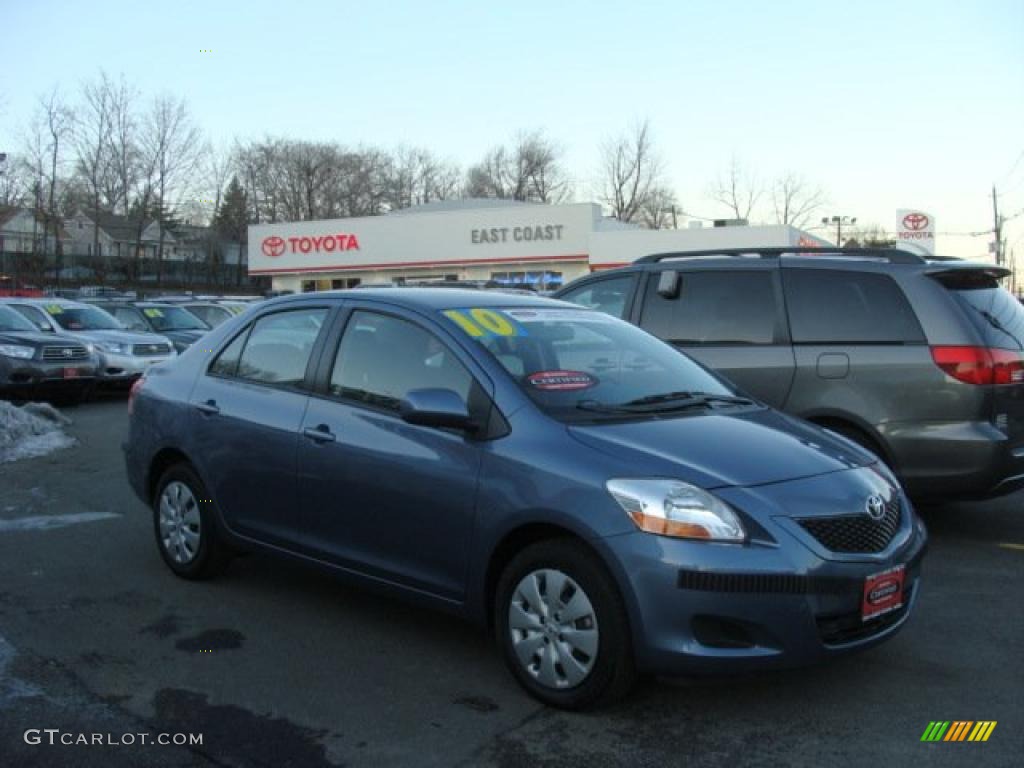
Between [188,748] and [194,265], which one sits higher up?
[194,265]

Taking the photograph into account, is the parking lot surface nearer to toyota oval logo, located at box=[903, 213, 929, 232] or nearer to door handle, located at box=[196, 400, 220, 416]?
door handle, located at box=[196, 400, 220, 416]

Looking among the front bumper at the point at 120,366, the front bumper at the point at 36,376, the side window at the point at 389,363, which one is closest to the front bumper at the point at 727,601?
the side window at the point at 389,363

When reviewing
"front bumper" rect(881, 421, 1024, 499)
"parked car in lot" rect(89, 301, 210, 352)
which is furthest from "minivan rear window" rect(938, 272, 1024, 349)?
"parked car in lot" rect(89, 301, 210, 352)

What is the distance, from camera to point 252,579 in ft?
18.6

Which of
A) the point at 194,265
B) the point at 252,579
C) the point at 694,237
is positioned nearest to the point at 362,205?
the point at 194,265

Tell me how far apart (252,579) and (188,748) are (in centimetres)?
220

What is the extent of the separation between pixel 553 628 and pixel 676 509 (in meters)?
0.67

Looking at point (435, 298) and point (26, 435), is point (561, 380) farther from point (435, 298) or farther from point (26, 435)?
point (26, 435)

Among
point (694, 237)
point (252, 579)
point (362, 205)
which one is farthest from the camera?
point (362, 205)

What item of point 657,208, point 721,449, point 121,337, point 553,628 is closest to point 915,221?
point 121,337

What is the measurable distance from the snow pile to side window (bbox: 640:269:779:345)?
644 cm

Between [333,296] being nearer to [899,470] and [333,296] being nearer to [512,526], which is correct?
[512,526]

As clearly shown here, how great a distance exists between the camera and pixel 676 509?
357 cm

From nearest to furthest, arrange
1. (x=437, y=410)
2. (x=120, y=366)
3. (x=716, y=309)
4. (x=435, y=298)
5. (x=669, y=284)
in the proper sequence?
(x=437, y=410)
(x=435, y=298)
(x=716, y=309)
(x=669, y=284)
(x=120, y=366)
